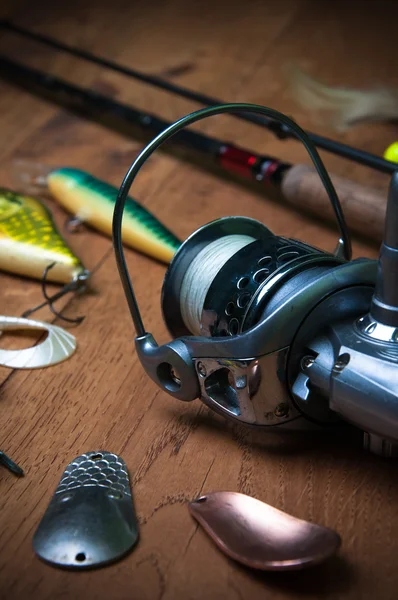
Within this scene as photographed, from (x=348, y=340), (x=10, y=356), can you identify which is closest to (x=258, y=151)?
(x=10, y=356)

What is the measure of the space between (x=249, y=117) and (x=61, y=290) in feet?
1.44

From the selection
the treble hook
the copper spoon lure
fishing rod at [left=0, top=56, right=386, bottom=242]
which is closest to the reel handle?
fishing rod at [left=0, top=56, right=386, bottom=242]

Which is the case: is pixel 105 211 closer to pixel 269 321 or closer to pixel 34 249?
pixel 34 249

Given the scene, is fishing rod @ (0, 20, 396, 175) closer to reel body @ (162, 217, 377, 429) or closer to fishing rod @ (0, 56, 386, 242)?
fishing rod @ (0, 56, 386, 242)

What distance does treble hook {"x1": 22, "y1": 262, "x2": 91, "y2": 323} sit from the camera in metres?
1.06

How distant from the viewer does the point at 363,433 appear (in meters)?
0.82

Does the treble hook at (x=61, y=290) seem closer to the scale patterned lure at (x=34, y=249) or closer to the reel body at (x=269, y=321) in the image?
the scale patterned lure at (x=34, y=249)

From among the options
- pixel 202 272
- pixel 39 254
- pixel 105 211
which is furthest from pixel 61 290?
pixel 202 272

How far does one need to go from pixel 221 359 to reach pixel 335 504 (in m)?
0.17

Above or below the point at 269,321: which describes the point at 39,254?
below

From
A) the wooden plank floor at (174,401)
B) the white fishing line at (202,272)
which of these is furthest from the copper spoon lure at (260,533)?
the white fishing line at (202,272)

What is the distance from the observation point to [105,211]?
119cm

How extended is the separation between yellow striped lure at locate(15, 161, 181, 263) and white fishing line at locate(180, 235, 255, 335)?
22cm

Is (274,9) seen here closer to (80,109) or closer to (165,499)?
(80,109)
